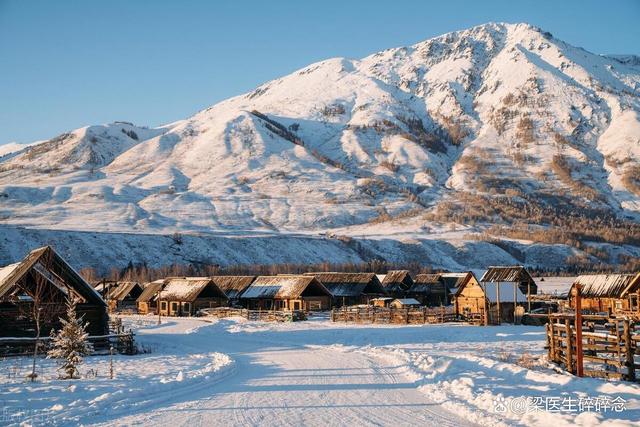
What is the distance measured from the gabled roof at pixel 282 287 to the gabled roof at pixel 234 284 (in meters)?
1.17

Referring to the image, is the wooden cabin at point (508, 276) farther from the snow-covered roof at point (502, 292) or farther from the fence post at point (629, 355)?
the fence post at point (629, 355)

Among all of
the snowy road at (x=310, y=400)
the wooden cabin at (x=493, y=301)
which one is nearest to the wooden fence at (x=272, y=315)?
the wooden cabin at (x=493, y=301)

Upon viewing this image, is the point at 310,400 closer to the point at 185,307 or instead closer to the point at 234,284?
the point at 185,307

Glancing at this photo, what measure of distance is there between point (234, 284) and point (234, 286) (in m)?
0.42

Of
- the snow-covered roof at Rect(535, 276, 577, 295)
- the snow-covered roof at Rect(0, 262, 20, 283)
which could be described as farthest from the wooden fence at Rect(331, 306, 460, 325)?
the snow-covered roof at Rect(535, 276, 577, 295)

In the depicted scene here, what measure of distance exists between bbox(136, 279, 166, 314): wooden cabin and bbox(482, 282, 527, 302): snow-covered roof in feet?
129

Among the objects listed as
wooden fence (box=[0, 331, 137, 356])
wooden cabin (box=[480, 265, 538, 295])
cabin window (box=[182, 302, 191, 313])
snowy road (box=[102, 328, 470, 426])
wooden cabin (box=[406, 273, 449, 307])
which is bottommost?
snowy road (box=[102, 328, 470, 426])

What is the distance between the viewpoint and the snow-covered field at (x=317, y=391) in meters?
15.1

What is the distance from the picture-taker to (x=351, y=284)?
78500 mm

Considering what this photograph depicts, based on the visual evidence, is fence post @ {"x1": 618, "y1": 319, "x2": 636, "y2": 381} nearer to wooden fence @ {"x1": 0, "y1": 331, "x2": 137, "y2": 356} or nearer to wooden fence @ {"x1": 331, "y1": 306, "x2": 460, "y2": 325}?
wooden fence @ {"x1": 0, "y1": 331, "x2": 137, "y2": 356}

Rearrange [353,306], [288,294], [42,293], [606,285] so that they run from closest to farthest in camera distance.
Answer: [42,293], [606,285], [353,306], [288,294]

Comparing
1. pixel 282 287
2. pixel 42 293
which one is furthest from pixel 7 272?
pixel 282 287

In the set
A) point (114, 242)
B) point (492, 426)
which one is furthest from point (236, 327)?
point (114, 242)

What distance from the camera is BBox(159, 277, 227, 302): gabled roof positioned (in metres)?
70.9
